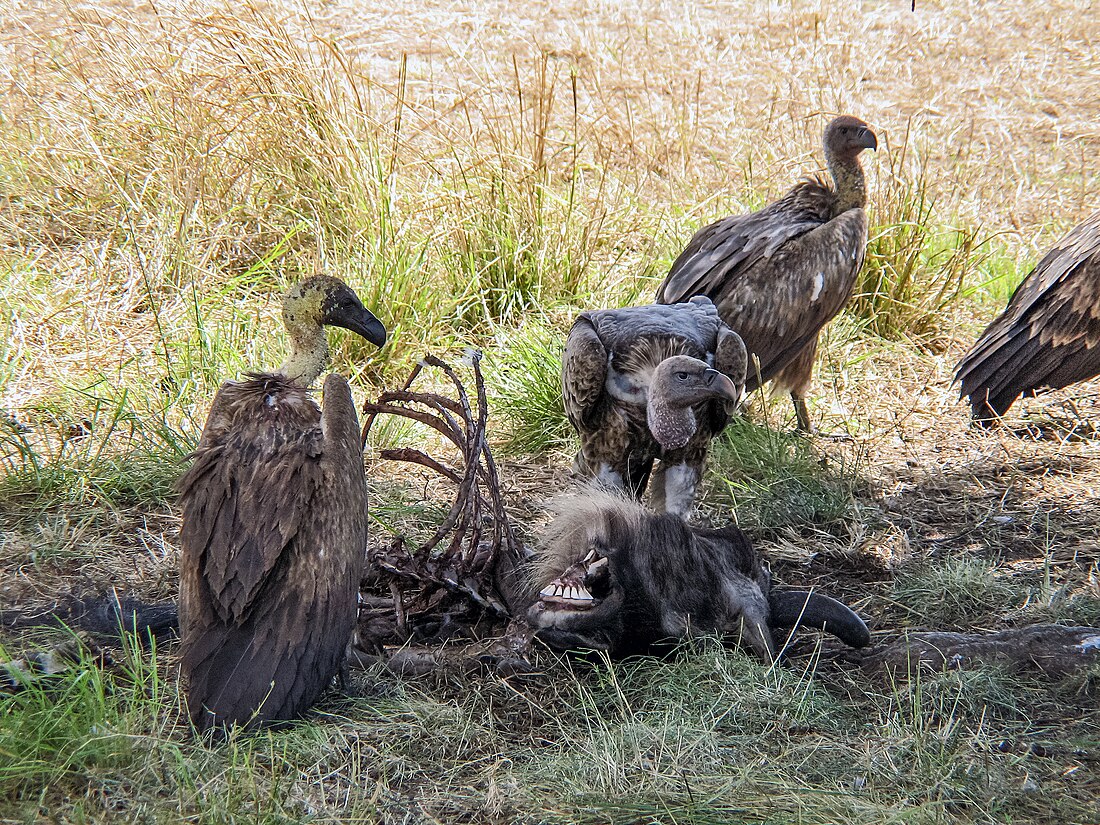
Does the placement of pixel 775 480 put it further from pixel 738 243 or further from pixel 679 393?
pixel 738 243

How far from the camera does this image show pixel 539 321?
5629 millimetres

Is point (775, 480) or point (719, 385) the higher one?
point (719, 385)

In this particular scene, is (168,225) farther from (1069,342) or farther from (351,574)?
(1069,342)

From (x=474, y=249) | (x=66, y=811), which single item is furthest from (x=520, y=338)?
(x=66, y=811)

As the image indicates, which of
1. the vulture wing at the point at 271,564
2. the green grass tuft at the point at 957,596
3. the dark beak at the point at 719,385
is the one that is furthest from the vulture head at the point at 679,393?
the vulture wing at the point at 271,564

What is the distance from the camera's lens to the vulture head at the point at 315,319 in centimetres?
366

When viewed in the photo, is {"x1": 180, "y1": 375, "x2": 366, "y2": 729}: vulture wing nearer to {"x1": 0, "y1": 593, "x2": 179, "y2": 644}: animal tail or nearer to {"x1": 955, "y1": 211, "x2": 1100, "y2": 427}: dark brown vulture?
{"x1": 0, "y1": 593, "x2": 179, "y2": 644}: animal tail

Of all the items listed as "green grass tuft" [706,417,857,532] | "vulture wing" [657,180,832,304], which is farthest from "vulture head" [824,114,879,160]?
"green grass tuft" [706,417,857,532]

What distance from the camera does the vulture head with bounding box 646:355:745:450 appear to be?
12.0 feet

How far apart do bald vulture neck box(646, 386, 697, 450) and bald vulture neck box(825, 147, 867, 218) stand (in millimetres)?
2337

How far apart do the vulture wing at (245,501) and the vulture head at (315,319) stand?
1.92 ft

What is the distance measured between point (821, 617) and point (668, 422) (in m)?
0.84

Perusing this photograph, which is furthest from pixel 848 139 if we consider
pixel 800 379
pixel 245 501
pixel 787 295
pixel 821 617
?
pixel 245 501

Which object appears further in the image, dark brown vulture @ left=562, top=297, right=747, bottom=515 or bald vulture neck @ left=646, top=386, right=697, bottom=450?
dark brown vulture @ left=562, top=297, right=747, bottom=515
